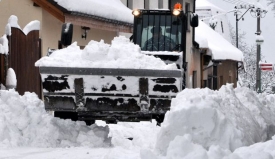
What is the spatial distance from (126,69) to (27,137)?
67.1 inches

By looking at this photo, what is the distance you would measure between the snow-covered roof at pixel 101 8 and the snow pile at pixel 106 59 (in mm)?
6637

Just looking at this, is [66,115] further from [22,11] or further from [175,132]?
[22,11]

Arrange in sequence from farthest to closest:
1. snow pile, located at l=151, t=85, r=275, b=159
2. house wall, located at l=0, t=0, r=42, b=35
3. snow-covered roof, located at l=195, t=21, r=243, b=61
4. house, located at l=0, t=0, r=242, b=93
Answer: snow-covered roof, located at l=195, t=21, r=243, b=61 < house, located at l=0, t=0, r=242, b=93 < house wall, located at l=0, t=0, r=42, b=35 < snow pile, located at l=151, t=85, r=275, b=159

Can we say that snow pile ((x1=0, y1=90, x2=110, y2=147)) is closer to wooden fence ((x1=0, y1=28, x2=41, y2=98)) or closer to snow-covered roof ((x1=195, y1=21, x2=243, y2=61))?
wooden fence ((x1=0, y1=28, x2=41, y2=98))

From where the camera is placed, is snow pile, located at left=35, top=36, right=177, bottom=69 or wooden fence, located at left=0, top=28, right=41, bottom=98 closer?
snow pile, located at left=35, top=36, right=177, bottom=69

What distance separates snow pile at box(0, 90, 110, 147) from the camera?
36.3ft

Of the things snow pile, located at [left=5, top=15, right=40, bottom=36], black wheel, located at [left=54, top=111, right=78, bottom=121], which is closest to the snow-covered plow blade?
black wheel, located at [left=54, top=111, right=78, bottom=121]

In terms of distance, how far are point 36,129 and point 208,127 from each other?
374cm

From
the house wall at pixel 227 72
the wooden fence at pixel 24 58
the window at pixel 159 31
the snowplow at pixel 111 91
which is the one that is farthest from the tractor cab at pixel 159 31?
the house wall at pixel 227 72

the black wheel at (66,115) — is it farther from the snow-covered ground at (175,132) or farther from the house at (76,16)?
the house at (76,16)

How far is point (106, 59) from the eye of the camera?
11789 mm

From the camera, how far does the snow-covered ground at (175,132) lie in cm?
734

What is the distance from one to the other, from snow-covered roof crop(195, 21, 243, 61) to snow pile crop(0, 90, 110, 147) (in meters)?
22.5

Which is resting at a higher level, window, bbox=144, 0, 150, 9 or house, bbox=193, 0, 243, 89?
window, bbox=144, 0, 150, 9
